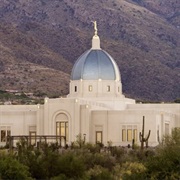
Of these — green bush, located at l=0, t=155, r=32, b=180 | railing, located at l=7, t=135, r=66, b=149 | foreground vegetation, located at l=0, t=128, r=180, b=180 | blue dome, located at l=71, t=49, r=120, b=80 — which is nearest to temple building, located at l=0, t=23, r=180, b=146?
blue dome, located at l=71, t=49, r=120, b=80

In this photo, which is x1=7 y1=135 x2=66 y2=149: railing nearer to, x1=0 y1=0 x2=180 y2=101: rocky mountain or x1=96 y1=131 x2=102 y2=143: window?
x1=96 y1=131 x2=102 y2=143: window

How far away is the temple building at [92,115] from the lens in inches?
3907

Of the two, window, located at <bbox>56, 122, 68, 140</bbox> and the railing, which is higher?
window, located at <bbox>56, 122, 68, 140</bbox>

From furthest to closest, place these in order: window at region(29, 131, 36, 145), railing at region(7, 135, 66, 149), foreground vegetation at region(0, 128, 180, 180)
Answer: window at region(29, 131, 36, 145), railing at region(7, 135, 66, 149), foreground vegetation at region(0, 128, 180, 180)

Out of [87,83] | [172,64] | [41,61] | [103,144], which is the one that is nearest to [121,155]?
[103,144]

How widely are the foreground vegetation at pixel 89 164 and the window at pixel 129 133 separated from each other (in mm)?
13149

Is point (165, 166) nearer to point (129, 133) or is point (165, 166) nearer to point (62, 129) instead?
point (129, 133)

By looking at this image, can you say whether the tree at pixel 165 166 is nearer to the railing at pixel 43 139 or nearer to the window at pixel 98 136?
the railing at pixel 43 139

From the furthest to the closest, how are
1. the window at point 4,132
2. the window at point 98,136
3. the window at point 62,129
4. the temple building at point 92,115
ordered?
the window at point 4,132
the window at point 98,136
the window at point 62,129
the temple building at point 92,115

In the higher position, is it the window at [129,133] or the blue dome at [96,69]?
the blue dome at [96,69]

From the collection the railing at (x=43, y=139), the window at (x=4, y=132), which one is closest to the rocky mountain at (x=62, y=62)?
the window at (x=4, y=132)

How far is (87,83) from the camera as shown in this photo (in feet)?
341

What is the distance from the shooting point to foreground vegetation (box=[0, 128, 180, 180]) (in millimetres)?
68688

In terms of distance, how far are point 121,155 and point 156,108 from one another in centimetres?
2094
